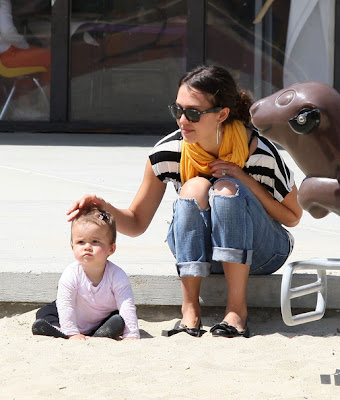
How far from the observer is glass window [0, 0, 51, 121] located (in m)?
9.88

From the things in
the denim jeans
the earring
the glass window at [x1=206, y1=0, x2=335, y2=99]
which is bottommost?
the denim jeans

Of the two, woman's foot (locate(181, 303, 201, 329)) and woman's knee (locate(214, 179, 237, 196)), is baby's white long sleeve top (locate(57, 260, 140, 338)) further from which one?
woman's knee (locate(214, 179, 237, 196))

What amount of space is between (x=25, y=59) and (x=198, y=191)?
22.8 ft

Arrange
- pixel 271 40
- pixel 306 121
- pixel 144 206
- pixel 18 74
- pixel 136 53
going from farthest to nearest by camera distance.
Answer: pixel 18 74
pixel 136 53
pixel 271 40
pixel 144 206
pixel 306 121

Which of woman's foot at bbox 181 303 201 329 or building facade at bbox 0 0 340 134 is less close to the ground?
building facade at bbox 0 0 340 134

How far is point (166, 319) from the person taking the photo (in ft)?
12.8

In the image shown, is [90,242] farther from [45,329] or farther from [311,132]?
[311,132]

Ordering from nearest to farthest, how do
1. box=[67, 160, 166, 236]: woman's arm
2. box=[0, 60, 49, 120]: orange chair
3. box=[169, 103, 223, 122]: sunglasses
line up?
1. box=[169, 103, 223, 122]: sunglasses
2. box=[67, 160, 166, 236]: woman's arm
3. box=[0, 60, 49, 120]: orange chair

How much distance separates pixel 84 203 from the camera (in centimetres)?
355

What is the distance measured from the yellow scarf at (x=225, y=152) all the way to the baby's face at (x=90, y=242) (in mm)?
457

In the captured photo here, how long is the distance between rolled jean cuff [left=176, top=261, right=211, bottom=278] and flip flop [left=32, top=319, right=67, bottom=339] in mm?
562

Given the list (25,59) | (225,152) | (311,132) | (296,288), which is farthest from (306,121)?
(25,59)

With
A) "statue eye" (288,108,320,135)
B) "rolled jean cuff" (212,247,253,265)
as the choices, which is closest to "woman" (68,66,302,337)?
"rolled jean cuff" (212,247,253,265)

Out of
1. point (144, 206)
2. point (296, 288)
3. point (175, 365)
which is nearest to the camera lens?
point (296, 288)
